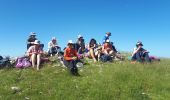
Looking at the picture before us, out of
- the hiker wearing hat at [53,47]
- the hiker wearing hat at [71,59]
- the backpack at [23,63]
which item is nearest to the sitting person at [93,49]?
the hiker wearing hat at [53,47]

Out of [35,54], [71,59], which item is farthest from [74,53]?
[35,54]

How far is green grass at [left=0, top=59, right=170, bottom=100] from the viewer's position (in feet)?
62.7

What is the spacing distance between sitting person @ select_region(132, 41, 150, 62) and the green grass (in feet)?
11.8

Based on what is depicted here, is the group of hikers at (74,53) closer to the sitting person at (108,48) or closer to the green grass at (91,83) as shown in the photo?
the sitting person at (108,48)

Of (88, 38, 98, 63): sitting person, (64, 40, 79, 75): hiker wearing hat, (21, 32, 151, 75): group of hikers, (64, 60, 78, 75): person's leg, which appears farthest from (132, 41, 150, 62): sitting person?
(64, 60, 78, 75): person's leg

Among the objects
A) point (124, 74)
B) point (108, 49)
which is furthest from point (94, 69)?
point (108, 49)

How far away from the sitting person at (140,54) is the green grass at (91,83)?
359 cm

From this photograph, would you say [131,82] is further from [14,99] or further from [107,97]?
[14,99]

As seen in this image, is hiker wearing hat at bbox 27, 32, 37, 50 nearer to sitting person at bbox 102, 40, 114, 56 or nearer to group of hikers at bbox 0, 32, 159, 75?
group of hikers at bbox 0, 32, 159, 75

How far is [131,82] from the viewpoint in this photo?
20.8 meters

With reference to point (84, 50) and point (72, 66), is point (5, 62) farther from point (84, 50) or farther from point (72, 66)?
point (84, 50)

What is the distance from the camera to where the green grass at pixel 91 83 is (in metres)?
19.1

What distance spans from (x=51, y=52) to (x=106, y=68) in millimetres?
7635

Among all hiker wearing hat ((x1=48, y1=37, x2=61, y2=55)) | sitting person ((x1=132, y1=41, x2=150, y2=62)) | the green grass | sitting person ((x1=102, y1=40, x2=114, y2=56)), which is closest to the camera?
the green grass
